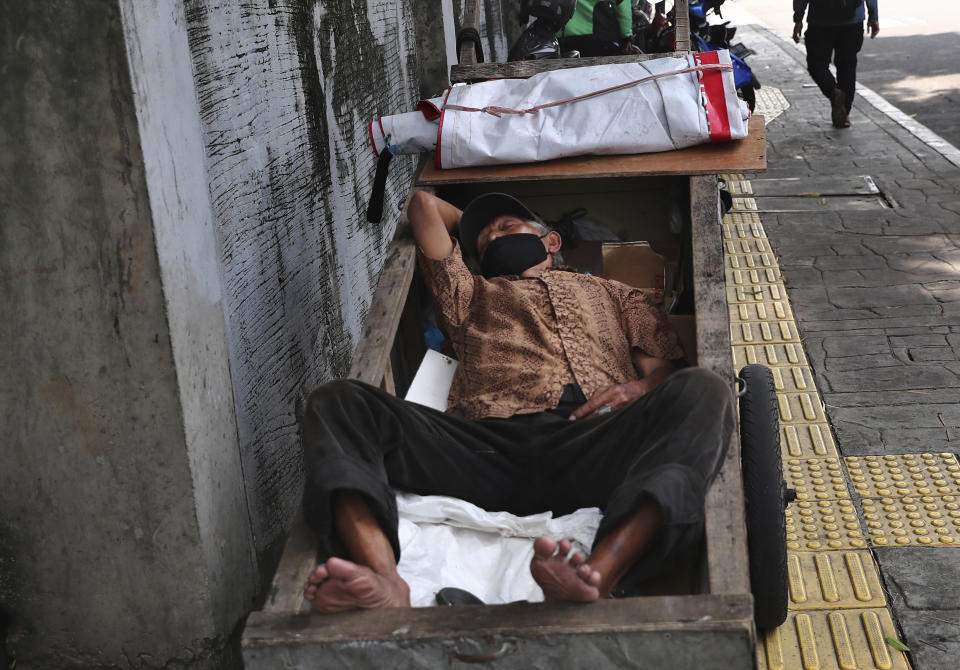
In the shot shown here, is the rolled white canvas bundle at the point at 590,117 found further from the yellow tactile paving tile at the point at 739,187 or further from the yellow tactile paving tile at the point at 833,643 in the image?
the yellow tactile paving tile at the point at 739,187

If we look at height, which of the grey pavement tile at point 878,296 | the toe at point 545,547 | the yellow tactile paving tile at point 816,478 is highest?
the toe at point 545,547

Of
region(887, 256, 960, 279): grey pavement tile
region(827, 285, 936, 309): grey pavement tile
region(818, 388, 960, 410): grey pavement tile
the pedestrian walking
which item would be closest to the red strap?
region(818, 388, 960, 410): grey pavement tile

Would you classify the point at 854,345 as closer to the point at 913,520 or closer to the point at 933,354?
the point at 933,354

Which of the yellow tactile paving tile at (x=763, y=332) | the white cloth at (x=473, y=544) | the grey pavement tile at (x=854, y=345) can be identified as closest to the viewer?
the white cloth at (x=473, y=544)

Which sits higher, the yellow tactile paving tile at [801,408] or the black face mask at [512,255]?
the black face mask at [512,255]

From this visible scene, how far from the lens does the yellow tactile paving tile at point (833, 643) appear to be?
2799mm

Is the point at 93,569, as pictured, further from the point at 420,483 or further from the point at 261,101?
the point at 261,101

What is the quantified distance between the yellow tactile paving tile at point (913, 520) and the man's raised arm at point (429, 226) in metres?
1.69

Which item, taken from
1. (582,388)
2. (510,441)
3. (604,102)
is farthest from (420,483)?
(604,102)

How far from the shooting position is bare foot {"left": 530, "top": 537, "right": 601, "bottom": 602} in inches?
75.2

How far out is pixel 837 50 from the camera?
868 centimetres

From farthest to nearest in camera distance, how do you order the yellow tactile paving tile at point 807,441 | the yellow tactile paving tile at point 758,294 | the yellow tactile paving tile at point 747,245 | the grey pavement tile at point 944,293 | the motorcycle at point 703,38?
the motorcycle at point 703,38 < the yellow tactile paving tile at point 747,245 < the yellow tactile paving tile at point 758,294 < the grey pavement tile at point 944,293 < the yellow tactile paving tile at point 807,441

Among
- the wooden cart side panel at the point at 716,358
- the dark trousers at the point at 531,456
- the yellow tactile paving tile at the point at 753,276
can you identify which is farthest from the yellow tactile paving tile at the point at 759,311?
the dark trousers at the point at 531,456

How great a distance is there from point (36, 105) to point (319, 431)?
0.94 m
